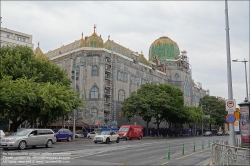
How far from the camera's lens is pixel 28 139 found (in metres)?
22.6

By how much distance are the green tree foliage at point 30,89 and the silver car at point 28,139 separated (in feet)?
18.0

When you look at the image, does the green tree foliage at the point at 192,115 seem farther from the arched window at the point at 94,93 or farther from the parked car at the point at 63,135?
the parked car at the point at 63,135

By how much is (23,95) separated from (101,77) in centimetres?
2995

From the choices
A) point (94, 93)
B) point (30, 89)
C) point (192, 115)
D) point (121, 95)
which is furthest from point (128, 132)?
point (192, 115)

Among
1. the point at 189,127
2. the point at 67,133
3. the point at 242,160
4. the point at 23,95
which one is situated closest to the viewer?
the point at 242,160

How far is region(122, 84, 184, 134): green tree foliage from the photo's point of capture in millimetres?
54688

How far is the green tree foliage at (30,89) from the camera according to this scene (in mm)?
28656

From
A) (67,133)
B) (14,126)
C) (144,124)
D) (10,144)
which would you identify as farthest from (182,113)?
(10,144)

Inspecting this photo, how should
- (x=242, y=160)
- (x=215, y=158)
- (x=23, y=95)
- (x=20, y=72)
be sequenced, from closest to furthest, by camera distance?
(x=242, y=160)
(x=215, y=158)
(x=23, y=95)
(x=20, y=72)

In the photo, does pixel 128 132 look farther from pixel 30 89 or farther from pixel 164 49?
pixel 164 49

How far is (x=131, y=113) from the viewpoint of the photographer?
182 feet

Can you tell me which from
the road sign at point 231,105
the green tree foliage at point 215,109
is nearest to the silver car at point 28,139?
the road sign at point 231,105

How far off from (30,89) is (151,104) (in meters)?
30.4

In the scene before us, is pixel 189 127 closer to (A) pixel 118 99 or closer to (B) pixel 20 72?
(A) pixel 118 99
